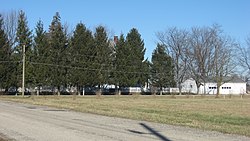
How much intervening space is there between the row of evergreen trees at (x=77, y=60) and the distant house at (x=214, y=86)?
17.1m

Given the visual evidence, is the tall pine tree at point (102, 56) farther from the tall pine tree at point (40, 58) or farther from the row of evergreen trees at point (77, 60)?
the tall pine tree at point (40, 58)

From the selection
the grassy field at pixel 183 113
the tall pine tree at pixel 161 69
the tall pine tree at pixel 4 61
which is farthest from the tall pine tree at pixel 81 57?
the grassy field at pixel 183 113

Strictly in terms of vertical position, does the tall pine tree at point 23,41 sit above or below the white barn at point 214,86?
above

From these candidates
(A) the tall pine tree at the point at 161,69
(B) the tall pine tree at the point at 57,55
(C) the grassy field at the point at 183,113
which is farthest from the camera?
(A) the tall pine tree at the point at 161,69

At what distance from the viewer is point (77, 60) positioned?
→ 84750mm

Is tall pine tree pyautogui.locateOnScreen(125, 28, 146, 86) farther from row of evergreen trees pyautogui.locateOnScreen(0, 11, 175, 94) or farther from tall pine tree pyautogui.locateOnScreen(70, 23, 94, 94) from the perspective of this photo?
tall pine tree pyautogui.locateOnScreen(70, 23, 94, 94)

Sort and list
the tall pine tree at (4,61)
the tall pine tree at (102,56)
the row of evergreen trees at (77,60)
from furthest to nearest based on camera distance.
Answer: the tall pine tree at (102,56) → the row of evergreen trees at (77,60) → the tall pine tree at (4,61)

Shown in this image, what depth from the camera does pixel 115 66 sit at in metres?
89.8

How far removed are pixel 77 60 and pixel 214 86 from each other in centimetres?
4768

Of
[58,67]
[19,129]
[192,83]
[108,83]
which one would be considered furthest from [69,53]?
[19,129]

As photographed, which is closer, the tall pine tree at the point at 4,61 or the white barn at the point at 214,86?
the tall pine tree at the point at 4,61

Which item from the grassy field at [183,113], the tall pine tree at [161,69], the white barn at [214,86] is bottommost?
the grassy field at [183,113]

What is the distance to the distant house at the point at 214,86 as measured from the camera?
110 meters

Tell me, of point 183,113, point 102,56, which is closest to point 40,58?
point 102,56
